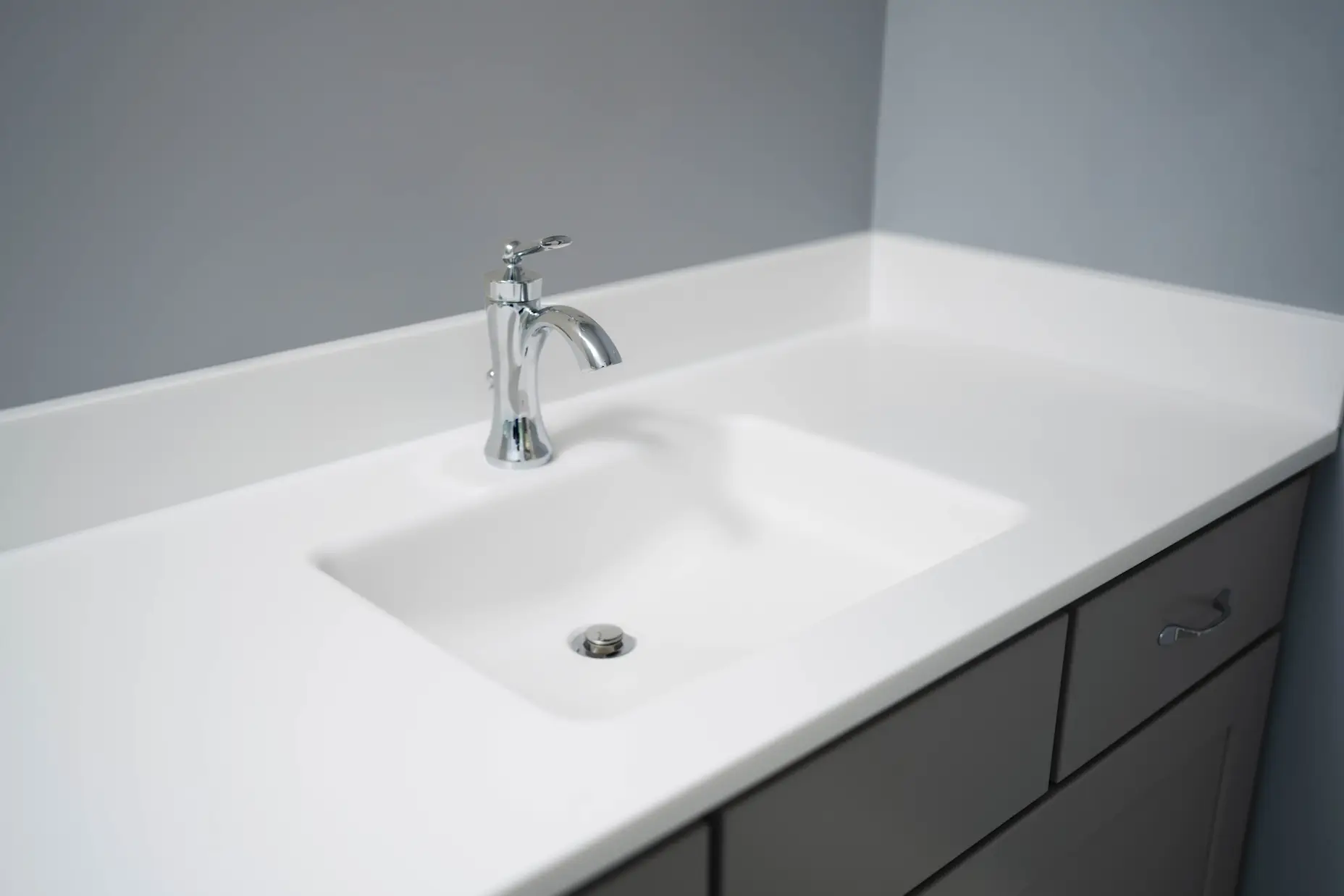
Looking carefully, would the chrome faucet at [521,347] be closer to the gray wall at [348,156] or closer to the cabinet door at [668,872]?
the gray wall at [348,156]

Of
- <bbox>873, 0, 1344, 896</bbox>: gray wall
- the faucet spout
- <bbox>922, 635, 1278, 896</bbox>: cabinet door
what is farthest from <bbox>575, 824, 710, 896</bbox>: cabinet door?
<bbox>873, 0, 1344, 896</bbox>: gray wall

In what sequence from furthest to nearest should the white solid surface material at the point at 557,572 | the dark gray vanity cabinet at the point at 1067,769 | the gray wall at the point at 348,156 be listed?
the gray wall at the point at 348,156, the dark gray vanity cabinet at the point at 1067,769, the white solid surface material at the point at 557,572

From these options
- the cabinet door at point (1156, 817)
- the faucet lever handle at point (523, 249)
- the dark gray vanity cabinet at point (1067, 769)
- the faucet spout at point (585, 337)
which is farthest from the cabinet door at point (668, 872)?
the faucet lever handle at point (523, 249)

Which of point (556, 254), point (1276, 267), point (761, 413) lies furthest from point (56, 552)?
point (1276, 267)

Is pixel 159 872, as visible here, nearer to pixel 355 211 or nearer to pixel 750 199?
pixel 355 211

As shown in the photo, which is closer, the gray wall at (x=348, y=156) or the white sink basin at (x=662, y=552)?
the gray wall at (x=348, y=156)

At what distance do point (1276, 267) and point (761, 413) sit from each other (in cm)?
55

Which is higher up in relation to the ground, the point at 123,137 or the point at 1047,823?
the point at 123,137

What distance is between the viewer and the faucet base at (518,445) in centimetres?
107

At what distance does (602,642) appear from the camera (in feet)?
3.32

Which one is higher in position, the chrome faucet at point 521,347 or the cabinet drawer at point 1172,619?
the chrome faucet at point 521,347

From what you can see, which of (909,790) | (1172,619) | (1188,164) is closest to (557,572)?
(909,790)

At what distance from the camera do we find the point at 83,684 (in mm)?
750

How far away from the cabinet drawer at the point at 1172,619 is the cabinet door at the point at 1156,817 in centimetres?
3
